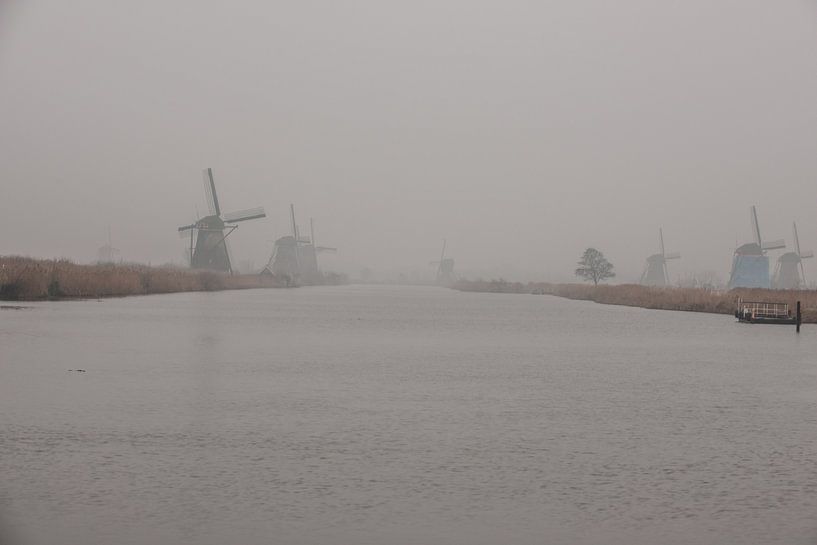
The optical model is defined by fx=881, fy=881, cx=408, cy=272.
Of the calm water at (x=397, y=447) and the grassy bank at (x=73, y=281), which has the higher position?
the grassy bank at (x=73, y=281)

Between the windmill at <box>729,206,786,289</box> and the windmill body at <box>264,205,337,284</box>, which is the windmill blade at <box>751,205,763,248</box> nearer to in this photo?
the windmill at <box>729,206,786,289</box>

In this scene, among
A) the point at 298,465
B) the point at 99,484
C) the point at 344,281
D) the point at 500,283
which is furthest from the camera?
the point at 344,281

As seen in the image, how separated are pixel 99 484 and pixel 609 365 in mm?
14919

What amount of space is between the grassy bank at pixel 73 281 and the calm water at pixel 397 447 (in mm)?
21912

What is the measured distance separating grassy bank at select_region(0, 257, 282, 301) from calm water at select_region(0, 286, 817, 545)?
21.9m

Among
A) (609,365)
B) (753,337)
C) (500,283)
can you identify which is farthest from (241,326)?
(500,283)

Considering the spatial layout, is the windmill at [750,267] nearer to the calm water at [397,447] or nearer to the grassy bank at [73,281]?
the grassy bank at [73,281]

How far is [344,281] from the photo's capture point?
186m

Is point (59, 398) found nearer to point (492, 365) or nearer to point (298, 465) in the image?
point (298, 465)

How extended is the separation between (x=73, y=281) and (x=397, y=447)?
1575 inches

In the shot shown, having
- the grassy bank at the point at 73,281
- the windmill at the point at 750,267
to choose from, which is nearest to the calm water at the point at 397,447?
the grassy bank at the point at 73,281

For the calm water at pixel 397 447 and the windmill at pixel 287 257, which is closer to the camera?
the calm water at pixel 397 447

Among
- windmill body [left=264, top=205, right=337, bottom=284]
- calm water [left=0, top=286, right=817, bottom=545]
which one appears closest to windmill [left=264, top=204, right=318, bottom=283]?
windmill body [left=264, top=205, right=337, bottom=284]

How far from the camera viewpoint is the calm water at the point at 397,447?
24.8ft
